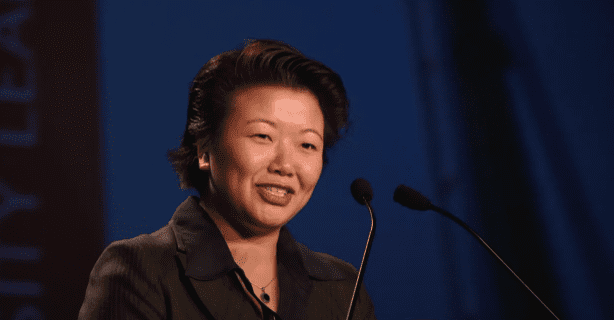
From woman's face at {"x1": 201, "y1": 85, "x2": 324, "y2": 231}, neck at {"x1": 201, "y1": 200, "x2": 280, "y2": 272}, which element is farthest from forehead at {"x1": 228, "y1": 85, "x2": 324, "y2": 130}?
neck at {"x1": 201, "y1": 200, "x2": 280, "y2": 272}

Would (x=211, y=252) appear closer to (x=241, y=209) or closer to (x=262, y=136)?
(x=241, y=209)

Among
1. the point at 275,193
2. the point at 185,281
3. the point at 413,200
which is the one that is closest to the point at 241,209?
the point at 275,193

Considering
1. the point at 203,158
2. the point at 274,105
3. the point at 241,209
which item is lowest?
the point at 241,209

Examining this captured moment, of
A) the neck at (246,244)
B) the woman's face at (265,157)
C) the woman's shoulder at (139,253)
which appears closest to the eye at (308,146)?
the woman's face at (265,157)

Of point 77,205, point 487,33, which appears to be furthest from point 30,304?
point 487,33

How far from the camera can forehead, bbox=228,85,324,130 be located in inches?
45.0

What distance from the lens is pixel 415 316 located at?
5.61 ft

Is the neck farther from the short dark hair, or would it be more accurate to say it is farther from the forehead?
the forehead

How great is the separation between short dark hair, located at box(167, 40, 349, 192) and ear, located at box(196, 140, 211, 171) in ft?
0.06

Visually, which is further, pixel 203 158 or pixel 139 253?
pixel 203 158

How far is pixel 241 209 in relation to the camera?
113cm

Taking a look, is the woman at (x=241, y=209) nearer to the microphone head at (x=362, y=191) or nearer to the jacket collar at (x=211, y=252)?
the jacket collar at (x=211, y=252)

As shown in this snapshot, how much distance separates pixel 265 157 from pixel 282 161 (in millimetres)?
39

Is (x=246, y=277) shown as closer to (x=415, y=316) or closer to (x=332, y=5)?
(x=415, y=316)
